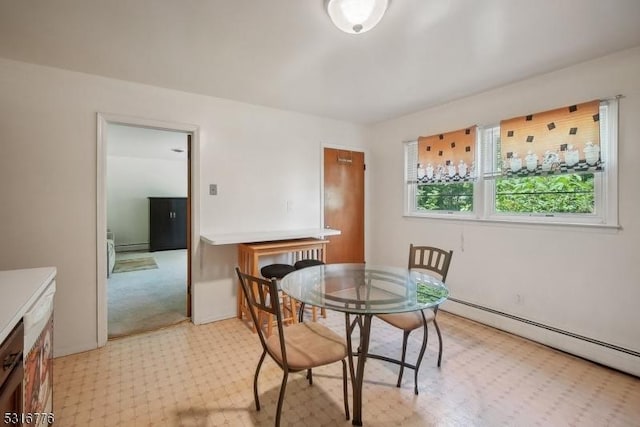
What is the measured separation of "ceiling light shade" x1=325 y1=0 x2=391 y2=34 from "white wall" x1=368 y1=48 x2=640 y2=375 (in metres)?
1.83

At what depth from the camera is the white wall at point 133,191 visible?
707cm

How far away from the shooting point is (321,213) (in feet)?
12.4

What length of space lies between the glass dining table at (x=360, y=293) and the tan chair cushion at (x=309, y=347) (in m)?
0.09

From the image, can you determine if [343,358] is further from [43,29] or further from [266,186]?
[43,29]

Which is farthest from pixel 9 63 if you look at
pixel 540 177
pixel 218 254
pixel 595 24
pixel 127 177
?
pixel 127 177

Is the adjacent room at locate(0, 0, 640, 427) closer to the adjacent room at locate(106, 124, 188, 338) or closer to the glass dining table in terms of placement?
the glass dining table

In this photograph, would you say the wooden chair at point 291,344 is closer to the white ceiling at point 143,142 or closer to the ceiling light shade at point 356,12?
the ceiling light shade at point 356,12

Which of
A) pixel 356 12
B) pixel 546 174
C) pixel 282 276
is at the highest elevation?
pixel 356 12

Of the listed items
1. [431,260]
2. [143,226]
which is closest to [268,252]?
[431,260]

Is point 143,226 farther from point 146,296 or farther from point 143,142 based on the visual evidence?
point 146,296

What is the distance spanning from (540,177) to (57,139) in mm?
4018

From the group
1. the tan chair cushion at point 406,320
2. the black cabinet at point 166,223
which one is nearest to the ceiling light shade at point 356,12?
the tan chair cushion at point 406,320

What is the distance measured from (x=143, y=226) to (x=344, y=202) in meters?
5.82

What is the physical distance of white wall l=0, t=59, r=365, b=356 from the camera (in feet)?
7.36
